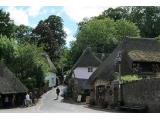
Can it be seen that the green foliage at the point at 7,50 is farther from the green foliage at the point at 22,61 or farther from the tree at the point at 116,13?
the tree at the point at 116,13

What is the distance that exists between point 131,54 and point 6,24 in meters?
34.6

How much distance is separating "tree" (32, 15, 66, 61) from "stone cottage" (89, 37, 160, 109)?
100 feet

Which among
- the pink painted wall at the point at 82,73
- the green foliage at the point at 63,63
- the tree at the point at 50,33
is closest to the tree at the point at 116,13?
the tree at the point at 50,33

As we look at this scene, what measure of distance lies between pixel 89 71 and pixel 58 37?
24489 mm

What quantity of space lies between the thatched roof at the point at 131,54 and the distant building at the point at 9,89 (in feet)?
30.0

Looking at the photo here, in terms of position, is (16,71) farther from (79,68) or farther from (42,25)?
(42,25)

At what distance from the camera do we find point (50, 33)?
92.3 metres

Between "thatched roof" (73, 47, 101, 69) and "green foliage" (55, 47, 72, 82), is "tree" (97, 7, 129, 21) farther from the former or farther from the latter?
"thatched roof" (73, 47, 101, 69)

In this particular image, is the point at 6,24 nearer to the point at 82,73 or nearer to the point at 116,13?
the point at 82,73

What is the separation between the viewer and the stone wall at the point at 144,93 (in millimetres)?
35750

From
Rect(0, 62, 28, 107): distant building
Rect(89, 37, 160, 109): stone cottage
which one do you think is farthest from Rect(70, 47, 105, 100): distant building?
Rect(0, 62, 28, 107): distant building

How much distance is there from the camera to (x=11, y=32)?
82.2m

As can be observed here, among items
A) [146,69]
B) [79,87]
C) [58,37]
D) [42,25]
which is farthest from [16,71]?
[58,37]

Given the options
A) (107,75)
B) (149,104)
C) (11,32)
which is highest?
(11,32)
